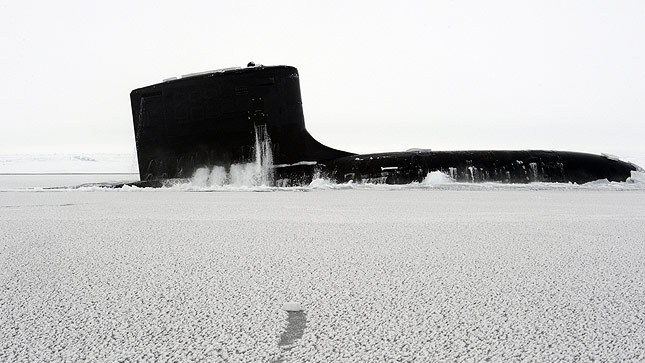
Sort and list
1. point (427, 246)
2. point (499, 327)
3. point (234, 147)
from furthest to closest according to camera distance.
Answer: point (234, 147), point (427, 246), point (499, 327)

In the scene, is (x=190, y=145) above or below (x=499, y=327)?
above

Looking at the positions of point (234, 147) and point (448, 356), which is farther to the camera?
point (234, 147)

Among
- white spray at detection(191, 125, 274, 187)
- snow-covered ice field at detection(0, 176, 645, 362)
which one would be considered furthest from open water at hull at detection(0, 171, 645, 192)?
snow-covered ice field at detection(0, 176, 645, 362)

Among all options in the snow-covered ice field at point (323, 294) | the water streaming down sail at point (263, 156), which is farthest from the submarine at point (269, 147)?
the snow-covered ice field at point (323, 294)

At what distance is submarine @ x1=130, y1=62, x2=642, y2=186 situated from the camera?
27.6ft

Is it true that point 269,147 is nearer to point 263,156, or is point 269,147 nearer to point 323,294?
point 263,156

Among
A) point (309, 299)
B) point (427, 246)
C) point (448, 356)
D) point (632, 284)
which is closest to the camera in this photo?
point (448, 356)

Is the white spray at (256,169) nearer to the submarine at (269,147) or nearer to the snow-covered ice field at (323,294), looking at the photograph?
the submarine at (269,147)

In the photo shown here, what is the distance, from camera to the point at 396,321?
1168mm

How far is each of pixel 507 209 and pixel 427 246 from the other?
2.21m

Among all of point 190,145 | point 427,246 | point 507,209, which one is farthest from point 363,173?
point 427,246

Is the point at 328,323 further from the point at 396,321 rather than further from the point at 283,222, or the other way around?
the point at 283,222

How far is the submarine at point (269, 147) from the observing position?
8.41 meters

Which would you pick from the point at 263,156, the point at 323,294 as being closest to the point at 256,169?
the point at 263,156
